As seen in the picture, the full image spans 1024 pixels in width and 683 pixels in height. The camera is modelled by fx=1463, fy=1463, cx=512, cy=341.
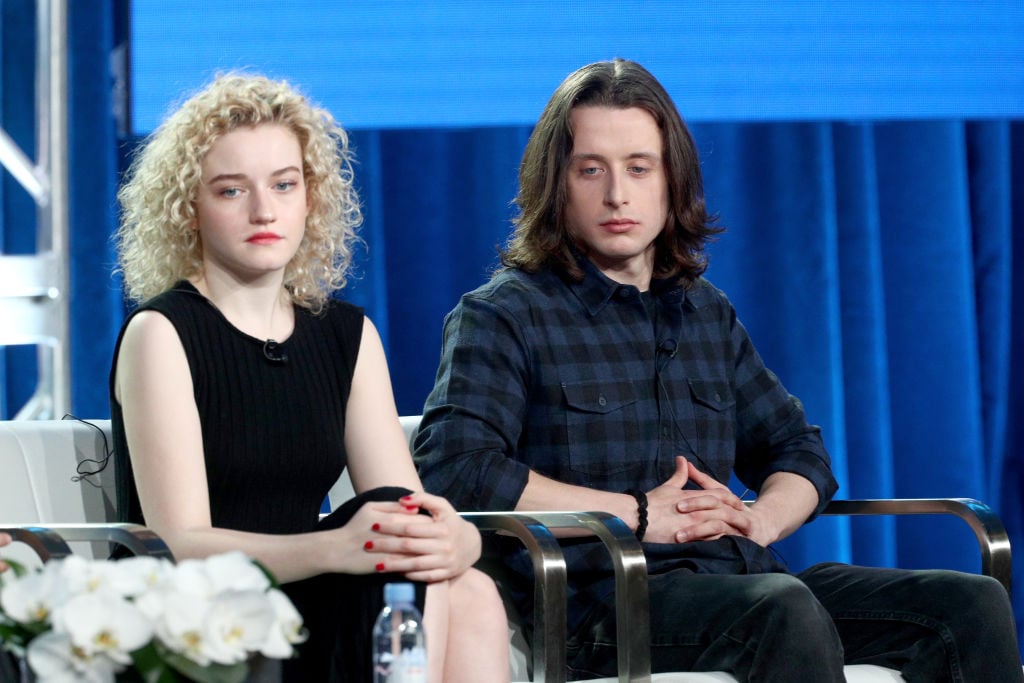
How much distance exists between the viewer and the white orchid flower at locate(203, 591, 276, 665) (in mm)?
1021

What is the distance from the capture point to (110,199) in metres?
3.15

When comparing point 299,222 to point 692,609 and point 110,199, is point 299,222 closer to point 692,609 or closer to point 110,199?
point 692,609

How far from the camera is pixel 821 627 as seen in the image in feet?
5.85

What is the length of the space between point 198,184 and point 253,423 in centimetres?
32

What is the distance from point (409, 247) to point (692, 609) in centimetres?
156

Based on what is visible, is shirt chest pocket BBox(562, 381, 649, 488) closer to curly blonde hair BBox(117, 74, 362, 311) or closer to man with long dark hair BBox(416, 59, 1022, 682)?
man with long dark hair BBox(416, 59, 1022, 682)

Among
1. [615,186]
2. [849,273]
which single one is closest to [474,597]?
[615,186]

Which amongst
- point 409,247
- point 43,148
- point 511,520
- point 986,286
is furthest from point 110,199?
point 986,286

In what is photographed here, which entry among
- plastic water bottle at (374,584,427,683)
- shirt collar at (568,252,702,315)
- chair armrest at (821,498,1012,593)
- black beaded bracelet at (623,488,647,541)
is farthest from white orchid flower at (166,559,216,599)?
chair armrest at (821,498,1012,593)

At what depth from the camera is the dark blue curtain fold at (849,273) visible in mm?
3271

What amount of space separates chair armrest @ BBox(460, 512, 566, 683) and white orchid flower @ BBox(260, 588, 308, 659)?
719 mm

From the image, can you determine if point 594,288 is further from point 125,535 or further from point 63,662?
point 63,662

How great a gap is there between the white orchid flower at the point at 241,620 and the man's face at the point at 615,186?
1.24 m

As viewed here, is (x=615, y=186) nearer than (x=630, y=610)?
No
